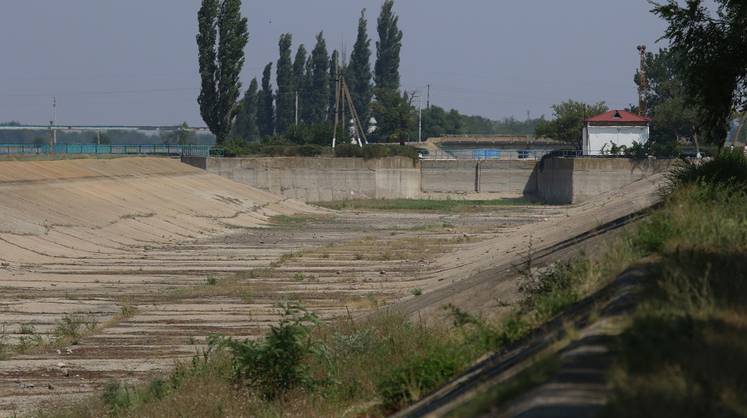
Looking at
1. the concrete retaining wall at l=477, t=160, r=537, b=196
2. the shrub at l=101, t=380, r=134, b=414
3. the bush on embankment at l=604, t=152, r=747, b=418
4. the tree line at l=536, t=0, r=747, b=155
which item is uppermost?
the tree line at l=536, t=0, r=747, b=155

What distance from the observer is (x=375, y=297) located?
29766 millimetres

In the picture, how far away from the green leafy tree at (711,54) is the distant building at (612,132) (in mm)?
57671

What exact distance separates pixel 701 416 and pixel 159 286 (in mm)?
27303

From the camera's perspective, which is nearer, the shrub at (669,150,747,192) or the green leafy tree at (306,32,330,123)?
the shrub at (669,150,747,192)

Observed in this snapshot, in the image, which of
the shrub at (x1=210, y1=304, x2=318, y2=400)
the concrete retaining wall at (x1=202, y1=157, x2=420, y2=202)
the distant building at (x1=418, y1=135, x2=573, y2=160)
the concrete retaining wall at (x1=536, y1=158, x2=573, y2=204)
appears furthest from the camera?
the distant building at (x1=418, y1=135, x2=573, y2=160)

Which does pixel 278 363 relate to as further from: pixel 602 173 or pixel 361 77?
pixel 361 77

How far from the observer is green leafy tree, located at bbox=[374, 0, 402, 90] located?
474 feet

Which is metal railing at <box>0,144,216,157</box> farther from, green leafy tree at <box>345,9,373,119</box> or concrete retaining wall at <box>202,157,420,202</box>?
green leafy tree at <box>345,9,373,119</box>

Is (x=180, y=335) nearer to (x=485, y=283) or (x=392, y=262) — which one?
(x=485, y=283)

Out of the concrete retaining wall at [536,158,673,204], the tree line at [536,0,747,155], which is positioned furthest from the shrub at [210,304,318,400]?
the concrete retaining wall at [536,158,673,204]

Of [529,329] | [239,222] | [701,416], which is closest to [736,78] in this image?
[529,329]

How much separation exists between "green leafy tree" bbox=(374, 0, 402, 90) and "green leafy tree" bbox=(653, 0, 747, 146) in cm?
11882

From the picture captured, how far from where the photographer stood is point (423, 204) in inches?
3472

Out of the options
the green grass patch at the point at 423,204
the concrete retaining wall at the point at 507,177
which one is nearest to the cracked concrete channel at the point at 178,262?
the green grass patch at the point at 423,204
